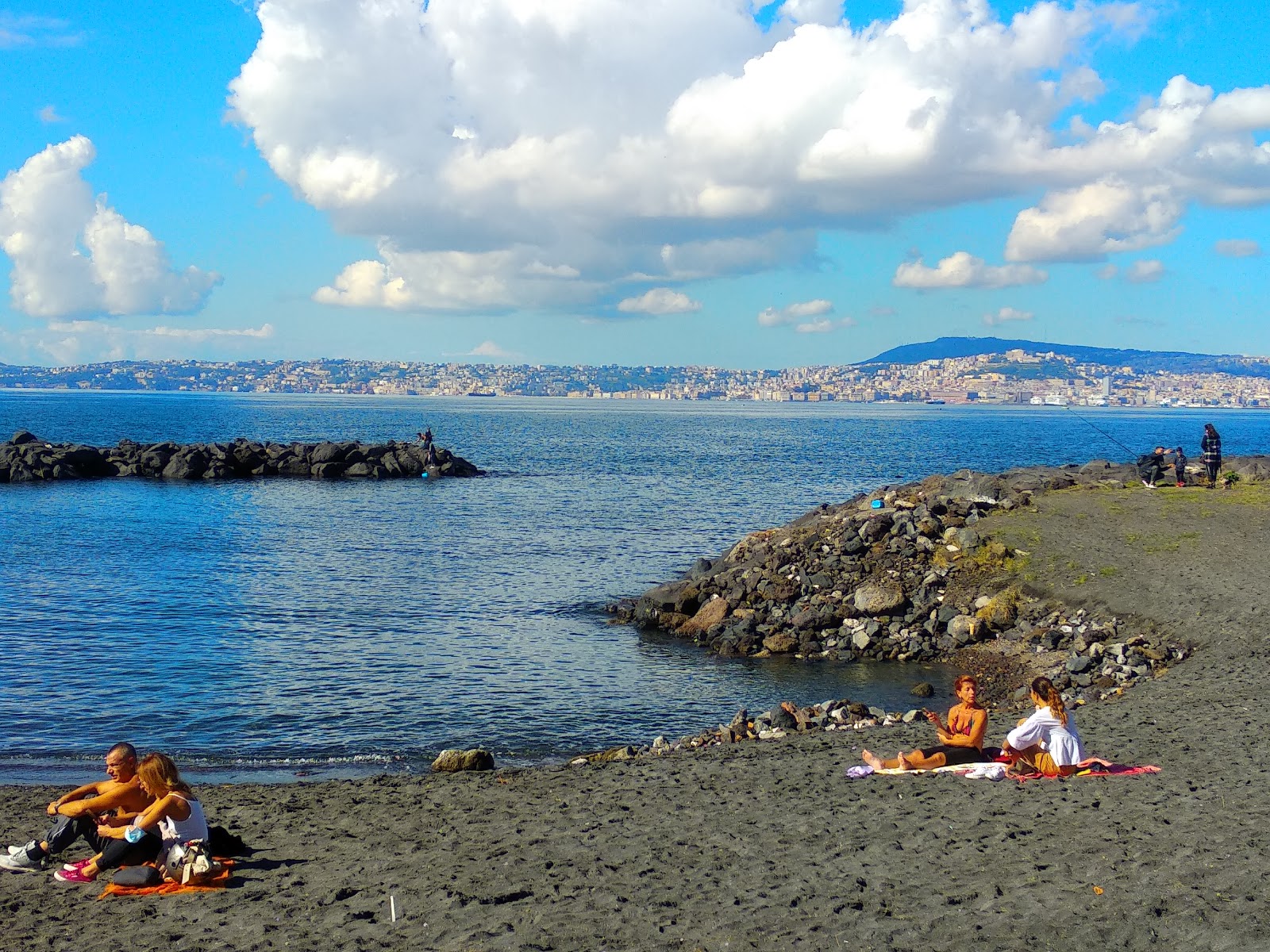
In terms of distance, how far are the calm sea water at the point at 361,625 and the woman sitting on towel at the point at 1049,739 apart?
7216mm

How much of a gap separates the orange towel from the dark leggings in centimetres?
20

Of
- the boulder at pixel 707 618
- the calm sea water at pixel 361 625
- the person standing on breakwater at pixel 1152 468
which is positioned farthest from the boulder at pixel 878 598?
the person standing on breakwater at pixel 1152 468

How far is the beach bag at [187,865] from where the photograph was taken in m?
10.1

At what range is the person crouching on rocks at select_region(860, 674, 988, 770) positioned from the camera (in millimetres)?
13172

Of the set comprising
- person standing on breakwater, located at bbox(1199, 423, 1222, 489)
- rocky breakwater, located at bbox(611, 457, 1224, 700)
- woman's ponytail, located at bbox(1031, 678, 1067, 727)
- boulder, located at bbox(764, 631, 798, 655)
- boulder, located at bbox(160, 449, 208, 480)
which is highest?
person standing on breakwater, located at bbox(1199, 423, 1222, 489)

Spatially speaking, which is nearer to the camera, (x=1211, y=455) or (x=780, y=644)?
(x=780, y=644)

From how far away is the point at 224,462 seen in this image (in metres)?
71.2

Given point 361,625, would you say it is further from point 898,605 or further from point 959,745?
point 959,745

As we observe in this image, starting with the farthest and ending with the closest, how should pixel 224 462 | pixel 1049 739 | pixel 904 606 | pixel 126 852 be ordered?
pixel 224 462, pixel 904 606, pixel 1049 739, pixel 126 852

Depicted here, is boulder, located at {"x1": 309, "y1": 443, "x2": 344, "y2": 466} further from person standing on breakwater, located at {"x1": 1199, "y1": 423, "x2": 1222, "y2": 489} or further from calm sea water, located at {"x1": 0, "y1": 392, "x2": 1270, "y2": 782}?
person standing on breakwater, located at {"x1": 1199, "y1": 423, "x2": 1222, "y2": 489}

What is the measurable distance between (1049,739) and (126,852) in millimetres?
9808

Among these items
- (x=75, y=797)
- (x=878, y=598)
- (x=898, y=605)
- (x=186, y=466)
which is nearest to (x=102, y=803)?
(x=75, y=797)

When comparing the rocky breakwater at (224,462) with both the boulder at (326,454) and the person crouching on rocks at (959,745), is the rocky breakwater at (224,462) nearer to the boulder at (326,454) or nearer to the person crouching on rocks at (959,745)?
the boulder at (326,454)

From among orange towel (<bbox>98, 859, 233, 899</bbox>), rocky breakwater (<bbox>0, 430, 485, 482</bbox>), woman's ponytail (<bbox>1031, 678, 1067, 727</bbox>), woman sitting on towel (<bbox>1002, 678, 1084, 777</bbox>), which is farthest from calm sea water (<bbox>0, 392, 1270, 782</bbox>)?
woman's ponytail (<bbox>1031, 678, 1067, 727</bbox>)
